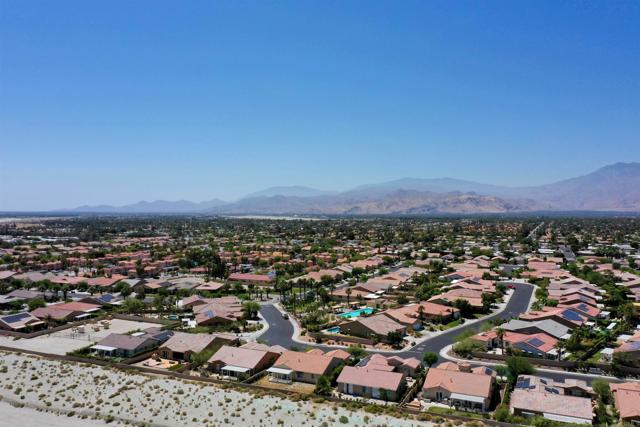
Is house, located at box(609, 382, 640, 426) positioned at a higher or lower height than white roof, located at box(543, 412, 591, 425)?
Result: higher

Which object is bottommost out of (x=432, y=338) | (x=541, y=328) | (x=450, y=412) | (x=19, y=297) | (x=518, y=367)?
(x=432, y=338)

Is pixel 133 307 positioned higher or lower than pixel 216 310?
lower

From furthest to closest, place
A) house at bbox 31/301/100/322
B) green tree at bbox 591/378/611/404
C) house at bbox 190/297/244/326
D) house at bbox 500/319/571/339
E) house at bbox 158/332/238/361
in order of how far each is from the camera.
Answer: house at bbox 31/301/100/322 < house at bbox 190/297/244/326 < house at bbox 500/319/571/339 < house at bbox 158/332/238/361 < green tree at bbox 591/378/611/404

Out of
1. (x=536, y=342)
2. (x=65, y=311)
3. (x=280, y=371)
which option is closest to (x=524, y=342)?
(x=536, y=342)

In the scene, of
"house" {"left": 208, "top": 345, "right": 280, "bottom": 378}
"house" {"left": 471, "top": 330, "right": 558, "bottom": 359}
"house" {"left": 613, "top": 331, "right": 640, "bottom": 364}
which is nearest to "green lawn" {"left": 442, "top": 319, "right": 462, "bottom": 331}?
"house" {"left": 471, "top": 330, "right": 558, "bottom": 359}

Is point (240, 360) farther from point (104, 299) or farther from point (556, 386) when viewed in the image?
point (104, 299)

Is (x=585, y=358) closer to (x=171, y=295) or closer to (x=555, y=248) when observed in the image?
(x=171, y=295)

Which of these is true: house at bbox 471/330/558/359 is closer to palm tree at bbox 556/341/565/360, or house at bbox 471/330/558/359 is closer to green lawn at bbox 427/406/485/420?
palm tree at bbox 556/341/565/360
